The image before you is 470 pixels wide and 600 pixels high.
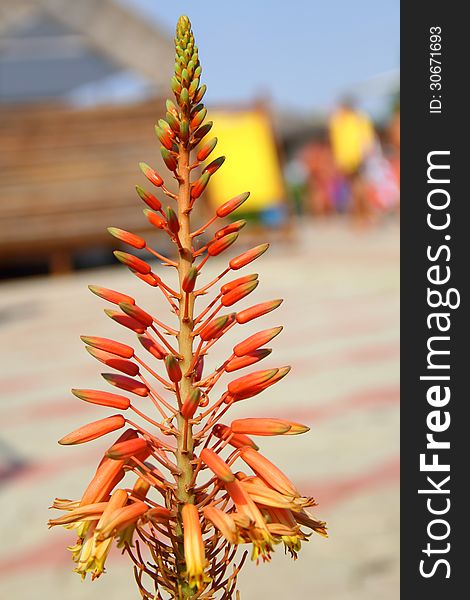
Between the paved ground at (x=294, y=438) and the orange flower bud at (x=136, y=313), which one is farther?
the paved ground at (x=294, y=438)

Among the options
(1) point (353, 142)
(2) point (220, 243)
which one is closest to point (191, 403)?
(2) point (220, 243)

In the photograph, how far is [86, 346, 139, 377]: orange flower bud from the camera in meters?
0.71

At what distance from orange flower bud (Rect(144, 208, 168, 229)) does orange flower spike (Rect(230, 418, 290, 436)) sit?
175mm

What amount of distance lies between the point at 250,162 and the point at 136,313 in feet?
40.9

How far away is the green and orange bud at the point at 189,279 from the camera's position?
650 mm

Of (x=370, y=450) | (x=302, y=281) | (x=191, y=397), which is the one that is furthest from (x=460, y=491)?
(x=302, y=281)

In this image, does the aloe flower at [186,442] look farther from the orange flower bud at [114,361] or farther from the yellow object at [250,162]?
the yellow object at [250,162]

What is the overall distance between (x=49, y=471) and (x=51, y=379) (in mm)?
2012

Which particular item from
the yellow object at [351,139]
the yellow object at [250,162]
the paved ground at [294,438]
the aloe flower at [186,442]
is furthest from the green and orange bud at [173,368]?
the yellow object at [351,139]

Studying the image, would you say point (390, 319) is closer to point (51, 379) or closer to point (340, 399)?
point (340, 399)

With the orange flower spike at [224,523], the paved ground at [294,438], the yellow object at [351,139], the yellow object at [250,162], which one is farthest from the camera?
the yellow object at [351,139]

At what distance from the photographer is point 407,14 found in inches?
48.9

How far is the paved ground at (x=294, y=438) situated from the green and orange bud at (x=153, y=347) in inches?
92.8

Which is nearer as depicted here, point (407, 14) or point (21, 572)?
point (407, 14)
